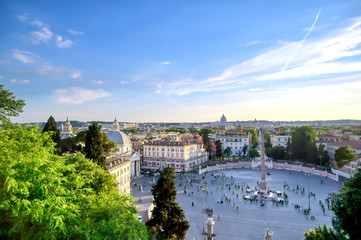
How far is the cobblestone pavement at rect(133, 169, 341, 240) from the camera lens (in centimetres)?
2230

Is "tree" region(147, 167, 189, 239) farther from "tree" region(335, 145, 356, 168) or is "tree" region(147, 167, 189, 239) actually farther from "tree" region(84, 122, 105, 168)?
"tree" region(335, 145, 356, 168)

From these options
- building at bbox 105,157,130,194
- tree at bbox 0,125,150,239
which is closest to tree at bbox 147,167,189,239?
tree at bbox 0,125,150,239

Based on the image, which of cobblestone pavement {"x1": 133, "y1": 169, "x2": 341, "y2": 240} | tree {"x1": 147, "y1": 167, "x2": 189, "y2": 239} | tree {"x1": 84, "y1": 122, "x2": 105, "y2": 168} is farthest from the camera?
tree {"x1": 84, "y1": 122, "x2": 105, "y2": 168}

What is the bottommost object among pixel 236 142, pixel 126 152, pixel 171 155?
pixel 171 155

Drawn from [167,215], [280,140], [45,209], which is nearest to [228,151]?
[280,140]

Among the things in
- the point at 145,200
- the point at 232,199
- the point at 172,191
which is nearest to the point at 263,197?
the point at 232,199

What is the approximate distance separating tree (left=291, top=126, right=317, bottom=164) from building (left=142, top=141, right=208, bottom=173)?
23.5 metres

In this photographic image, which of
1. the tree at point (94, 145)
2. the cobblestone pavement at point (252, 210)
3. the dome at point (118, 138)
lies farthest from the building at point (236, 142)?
the tree at point (94, 145)

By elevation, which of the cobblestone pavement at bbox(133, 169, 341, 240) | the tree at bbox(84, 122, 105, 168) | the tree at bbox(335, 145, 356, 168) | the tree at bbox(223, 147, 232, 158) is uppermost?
the tree at bbox(84, 122, 105, 168)

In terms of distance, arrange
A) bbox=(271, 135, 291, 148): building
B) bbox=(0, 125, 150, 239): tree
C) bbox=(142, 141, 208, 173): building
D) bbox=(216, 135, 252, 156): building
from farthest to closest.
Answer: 1. bbox=(216, 135, 252, 156): building
2. bbox=(271, 135, 291, 148): building
3. bbox=(142, 141, 208, 173): building
4. bbox=(0, 125, 150, 239): tree

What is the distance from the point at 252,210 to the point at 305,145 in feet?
115

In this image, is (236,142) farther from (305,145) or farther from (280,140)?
(305,145)

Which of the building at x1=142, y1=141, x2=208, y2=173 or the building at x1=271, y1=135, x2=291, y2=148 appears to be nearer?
the building at x1=142, y1=141, x2=208, y2=173

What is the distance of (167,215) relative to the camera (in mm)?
18719
